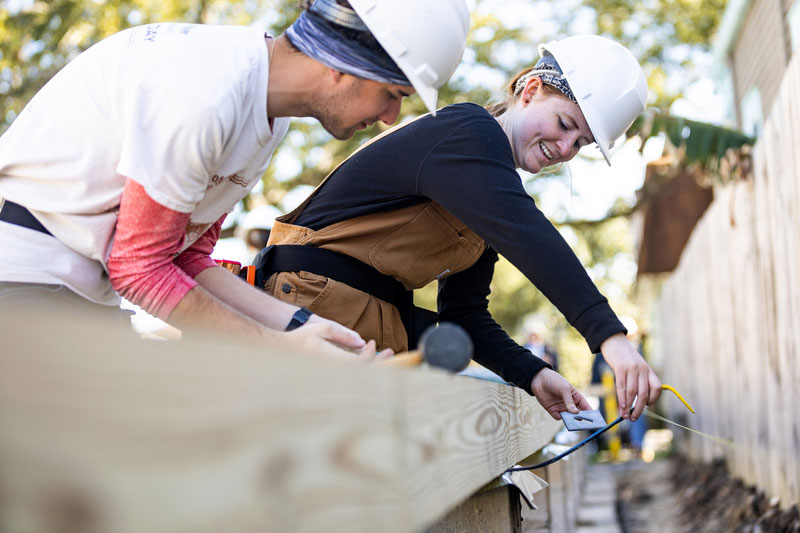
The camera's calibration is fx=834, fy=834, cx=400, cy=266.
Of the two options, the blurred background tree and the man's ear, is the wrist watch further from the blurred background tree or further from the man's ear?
the blurred background tree

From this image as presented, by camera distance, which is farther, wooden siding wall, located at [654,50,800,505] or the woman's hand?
wooden siding wall, located at [654,50,800,505]

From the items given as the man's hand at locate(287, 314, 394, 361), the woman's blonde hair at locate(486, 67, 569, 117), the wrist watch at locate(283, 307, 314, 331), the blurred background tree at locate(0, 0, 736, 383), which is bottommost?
the blurred background tree at locate(0, 0, 736, 383)

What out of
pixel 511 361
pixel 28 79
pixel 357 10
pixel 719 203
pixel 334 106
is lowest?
pixel 28 79

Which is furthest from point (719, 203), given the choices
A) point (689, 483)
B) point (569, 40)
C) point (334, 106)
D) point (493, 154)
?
point (334, 106)

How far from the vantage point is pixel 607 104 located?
3.01 metres

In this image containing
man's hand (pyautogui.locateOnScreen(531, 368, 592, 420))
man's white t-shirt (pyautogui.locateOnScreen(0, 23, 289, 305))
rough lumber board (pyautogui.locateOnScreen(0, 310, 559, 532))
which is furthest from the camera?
man's hand (pyautogui.locateOnScreen(531, 368, 592, 420))

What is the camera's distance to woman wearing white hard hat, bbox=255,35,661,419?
93.6 inches

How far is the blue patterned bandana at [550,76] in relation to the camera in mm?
3008

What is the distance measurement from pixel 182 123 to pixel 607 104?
175cm

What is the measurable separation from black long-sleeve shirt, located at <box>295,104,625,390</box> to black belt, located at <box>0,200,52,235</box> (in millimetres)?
1008

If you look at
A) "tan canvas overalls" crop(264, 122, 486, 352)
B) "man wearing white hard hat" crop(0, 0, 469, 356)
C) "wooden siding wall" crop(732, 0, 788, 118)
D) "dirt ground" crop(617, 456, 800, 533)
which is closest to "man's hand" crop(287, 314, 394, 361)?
"man wearing white hard hat" crop(0, 0, 469, 356)

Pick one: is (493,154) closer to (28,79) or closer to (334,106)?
(334,106)

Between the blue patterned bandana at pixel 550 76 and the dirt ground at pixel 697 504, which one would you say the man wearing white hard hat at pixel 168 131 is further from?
the dirt ground at pixel 697 504

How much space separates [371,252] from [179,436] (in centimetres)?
196
